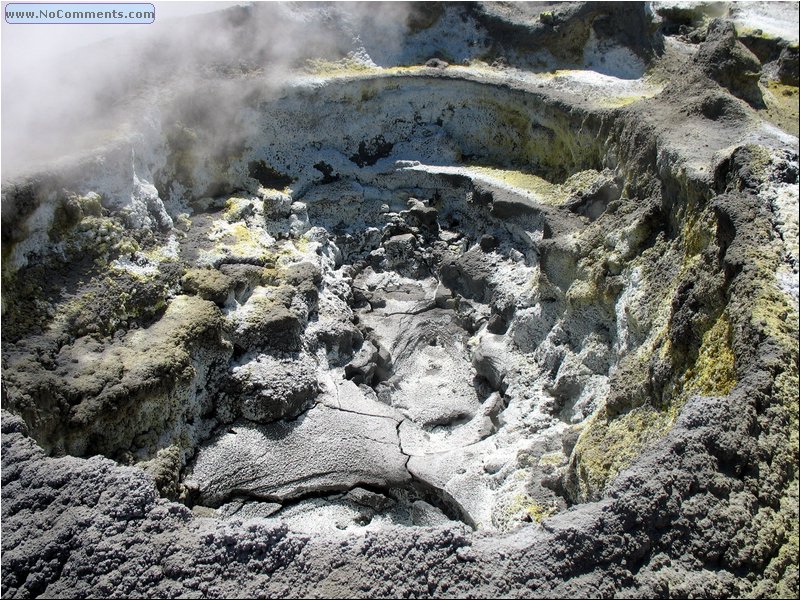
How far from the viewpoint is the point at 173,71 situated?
11867 millimetres

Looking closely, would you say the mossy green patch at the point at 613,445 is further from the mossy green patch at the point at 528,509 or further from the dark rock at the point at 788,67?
the dark rock at the point at 788,67

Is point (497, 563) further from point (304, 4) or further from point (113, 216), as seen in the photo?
point (304, 4)

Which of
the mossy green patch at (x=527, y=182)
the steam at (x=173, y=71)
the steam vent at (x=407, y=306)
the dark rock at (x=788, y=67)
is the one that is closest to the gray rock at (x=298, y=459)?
the steam vent at (x=407, y=306)

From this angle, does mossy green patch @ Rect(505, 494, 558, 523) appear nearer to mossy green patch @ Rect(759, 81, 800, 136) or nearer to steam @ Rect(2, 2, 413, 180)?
mossy green patch @ Rect(759, 81, 800, 136)

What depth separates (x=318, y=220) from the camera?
12.5 m

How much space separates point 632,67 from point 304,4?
6.36 m

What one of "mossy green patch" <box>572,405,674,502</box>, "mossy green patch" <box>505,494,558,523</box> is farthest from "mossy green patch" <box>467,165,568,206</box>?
"mossy green patch" <box>505,494,558,523</box>

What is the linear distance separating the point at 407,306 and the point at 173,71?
5.67 metres

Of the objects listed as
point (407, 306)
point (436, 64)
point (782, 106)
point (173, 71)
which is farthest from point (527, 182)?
point (173, 71)

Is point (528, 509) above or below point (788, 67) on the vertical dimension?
below

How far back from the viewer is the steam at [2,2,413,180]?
969 cm

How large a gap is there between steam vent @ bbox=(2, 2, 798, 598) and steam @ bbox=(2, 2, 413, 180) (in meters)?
0.06

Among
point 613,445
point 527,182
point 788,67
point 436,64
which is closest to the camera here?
point 613,445

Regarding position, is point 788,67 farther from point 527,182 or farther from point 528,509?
point 528,509
